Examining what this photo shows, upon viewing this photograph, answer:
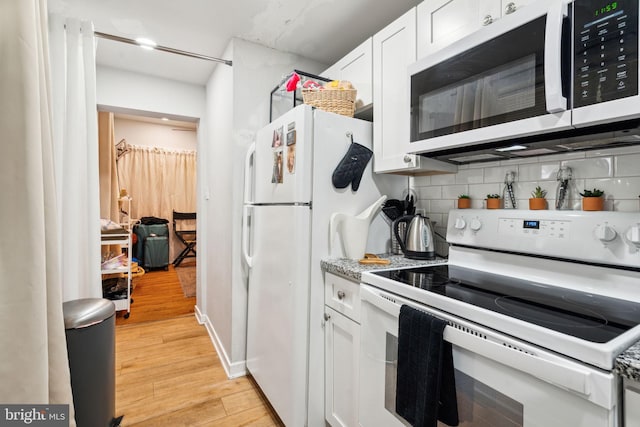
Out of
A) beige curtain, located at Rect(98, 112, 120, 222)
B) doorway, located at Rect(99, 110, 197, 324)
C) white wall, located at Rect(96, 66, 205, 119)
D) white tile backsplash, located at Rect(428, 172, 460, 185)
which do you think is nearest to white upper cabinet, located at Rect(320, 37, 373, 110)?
white tile backsplash, located at Rect(428, 172, 460, 185)

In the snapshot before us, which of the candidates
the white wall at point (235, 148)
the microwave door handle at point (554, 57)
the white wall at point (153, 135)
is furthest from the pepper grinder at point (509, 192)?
the white wall at point (153, 135)

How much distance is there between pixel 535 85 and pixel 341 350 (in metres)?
1.28

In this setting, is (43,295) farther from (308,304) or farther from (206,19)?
(206,19)

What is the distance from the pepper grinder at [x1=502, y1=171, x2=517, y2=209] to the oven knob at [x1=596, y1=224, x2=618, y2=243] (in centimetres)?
39

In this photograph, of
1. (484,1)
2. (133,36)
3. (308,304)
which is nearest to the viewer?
(484,1)

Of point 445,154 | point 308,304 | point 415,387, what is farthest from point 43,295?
point 445,154

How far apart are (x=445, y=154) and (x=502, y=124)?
0.38 m

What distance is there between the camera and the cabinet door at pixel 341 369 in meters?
1.37

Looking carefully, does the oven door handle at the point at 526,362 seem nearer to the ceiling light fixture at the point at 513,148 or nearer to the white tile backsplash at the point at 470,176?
the ceiling light fixture at the point at 513,148

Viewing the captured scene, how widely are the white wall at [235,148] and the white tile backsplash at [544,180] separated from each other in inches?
49.8

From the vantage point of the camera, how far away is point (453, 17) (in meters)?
1.29

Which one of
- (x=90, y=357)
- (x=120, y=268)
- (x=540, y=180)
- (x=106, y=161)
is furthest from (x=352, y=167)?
(x=106, y=161)

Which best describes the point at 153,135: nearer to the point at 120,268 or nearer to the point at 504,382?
the point at 120,268

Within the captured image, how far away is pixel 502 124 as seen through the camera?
1.07 m
